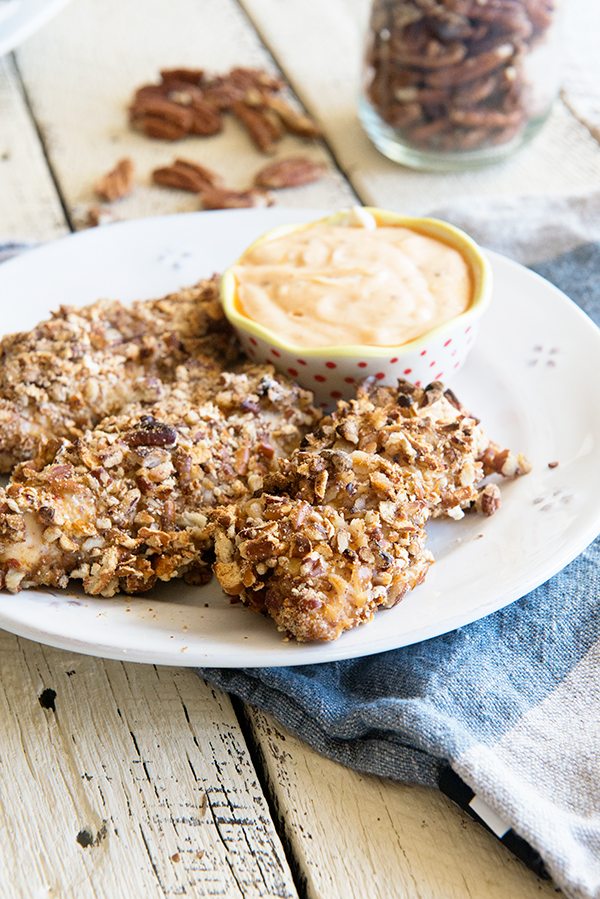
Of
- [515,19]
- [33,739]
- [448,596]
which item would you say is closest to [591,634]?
[448,596]

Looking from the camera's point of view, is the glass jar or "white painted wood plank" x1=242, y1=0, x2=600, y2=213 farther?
"white painted wood plank" x1=242, y1=0, x2=600, y2=213

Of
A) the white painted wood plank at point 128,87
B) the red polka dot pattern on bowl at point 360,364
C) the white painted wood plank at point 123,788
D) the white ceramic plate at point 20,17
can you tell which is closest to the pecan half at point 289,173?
the white painted wood plank at point 128,87

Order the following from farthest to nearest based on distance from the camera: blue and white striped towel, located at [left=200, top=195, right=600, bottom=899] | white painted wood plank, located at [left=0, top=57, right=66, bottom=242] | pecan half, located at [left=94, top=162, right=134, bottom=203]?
pecan half, located at [left=94, top=162, right=134, bottom=203] < white painted wood plank, located at [left=0, top=57, right=66, bottom=242] < blue and white striped towel, located at [left=200, top=195, right=600, bottom=899]

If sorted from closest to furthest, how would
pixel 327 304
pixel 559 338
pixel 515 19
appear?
pixel 327 304 → pixel 559 338 → pixel 515 19

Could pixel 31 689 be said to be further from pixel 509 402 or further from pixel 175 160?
pixel 175 160

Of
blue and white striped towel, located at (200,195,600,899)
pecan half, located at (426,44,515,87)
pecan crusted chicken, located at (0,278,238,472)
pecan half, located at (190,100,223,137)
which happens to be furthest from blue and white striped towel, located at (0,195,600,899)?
pecan half, located at (190,100,223,137)

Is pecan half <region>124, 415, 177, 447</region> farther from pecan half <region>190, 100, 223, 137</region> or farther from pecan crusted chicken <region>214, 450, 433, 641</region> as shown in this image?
pecan half <region>190, 100, 223, 137</region>
